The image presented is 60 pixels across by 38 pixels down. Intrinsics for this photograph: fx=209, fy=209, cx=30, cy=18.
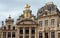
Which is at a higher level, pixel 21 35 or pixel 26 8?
pixel 26 8

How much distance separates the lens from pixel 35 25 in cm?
3133

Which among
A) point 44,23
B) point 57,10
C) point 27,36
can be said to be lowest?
point 27,36

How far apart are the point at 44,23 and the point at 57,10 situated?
8.70ft

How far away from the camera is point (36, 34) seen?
31297mm

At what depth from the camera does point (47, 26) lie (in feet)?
98.4

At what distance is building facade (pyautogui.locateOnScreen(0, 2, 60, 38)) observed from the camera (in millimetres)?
29578

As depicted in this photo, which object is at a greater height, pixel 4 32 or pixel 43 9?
pixel 43 9

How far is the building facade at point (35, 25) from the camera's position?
29.6 meters

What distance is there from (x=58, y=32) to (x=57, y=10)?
3301 millimetres

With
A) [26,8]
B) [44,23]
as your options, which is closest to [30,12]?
[26,8]

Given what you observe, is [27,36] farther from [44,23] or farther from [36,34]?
[44,23]

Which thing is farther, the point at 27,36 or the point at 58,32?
the point at 27,36

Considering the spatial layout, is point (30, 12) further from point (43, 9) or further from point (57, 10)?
point (57, 10)

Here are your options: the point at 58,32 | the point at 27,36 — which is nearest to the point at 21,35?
the point at 27,36
